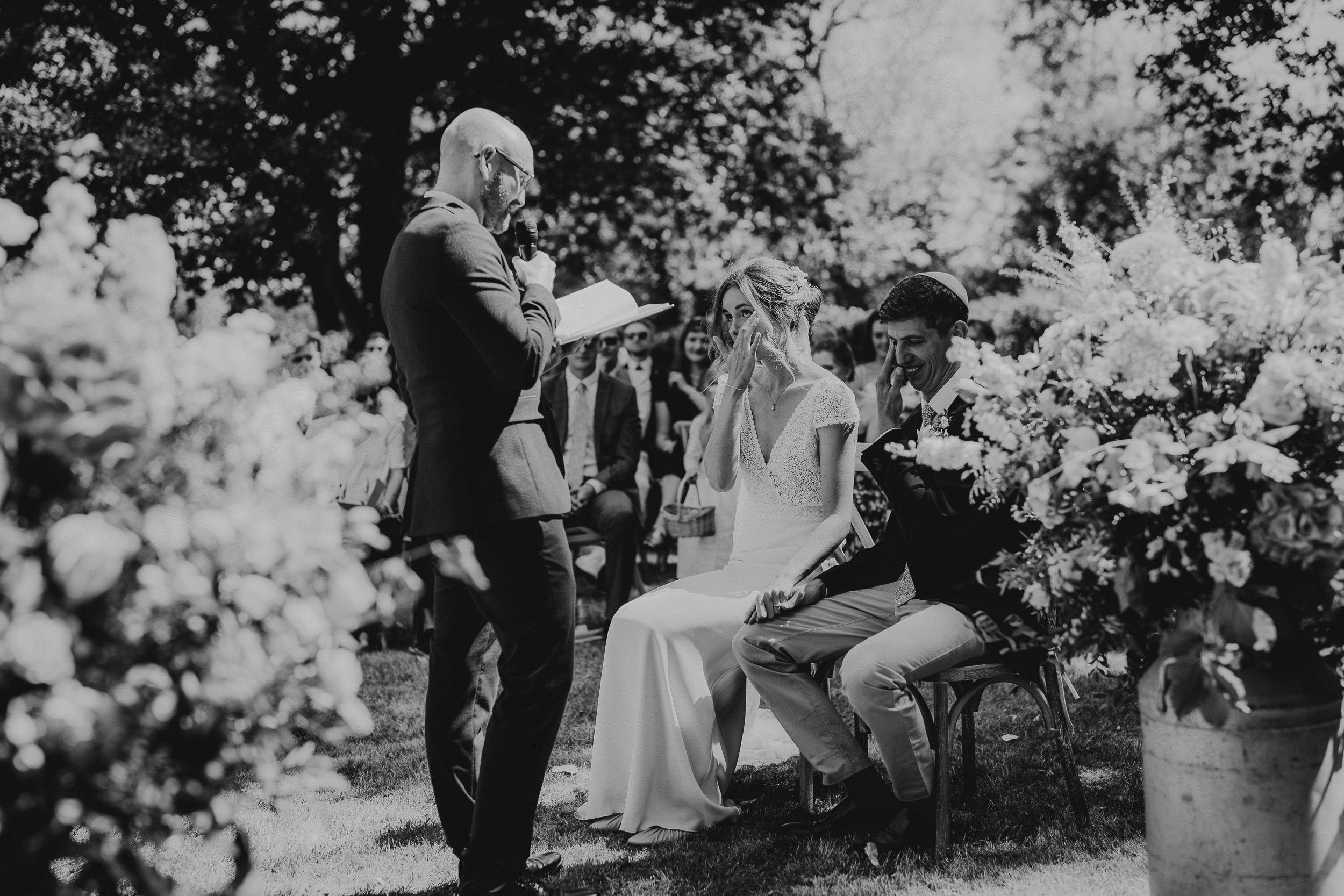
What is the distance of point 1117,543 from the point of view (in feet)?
7.98

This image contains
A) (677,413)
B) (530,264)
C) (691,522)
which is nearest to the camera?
(530,264)

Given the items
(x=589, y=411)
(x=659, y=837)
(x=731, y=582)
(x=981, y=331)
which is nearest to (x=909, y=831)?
(x=659, y=837)

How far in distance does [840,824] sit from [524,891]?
46.7 inches

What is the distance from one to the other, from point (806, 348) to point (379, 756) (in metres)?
2.73

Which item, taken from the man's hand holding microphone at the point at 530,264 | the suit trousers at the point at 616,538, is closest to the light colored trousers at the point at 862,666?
the man's hand holding microphone at the point at 530,264

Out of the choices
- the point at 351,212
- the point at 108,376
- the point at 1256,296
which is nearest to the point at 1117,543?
the point at 1256,296

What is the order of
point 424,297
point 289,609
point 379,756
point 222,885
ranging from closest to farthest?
point 289,609 → point 424,297 → point 222,885 → point 379,756

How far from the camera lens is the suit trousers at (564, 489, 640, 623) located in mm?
7418

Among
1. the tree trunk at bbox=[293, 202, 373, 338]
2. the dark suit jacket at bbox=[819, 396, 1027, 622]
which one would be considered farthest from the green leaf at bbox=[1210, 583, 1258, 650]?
the tree trunk at bbox=[293, 202, 373, 338]

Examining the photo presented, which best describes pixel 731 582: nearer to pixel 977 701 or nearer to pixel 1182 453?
pixel 977 701

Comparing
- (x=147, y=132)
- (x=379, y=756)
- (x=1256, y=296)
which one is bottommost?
(x=379, y=756)

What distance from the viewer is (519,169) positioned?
3.20 metres

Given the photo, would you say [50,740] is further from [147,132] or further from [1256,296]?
[147,132]

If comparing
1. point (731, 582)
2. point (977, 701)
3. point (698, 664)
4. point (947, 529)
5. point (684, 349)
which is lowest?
point (977, 701)
